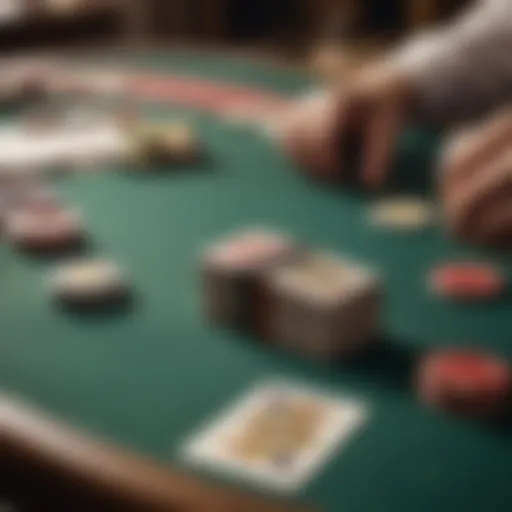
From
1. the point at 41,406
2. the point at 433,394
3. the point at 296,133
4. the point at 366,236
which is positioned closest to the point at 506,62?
the point at 296,133

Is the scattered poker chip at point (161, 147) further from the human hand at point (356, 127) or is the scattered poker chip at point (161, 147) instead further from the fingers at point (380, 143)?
the fingers at point (380, 143)

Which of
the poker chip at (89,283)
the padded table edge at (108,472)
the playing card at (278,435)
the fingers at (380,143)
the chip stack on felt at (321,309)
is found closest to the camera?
the padded table edge at (108,472)

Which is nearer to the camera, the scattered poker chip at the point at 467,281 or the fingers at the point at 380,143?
the scattered poker chip at the point at 467,281

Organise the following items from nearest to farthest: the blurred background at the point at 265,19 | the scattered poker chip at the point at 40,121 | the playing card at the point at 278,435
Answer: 1. the playing card at the point at 278,435
2. the scattered poker chip at the point at 40,121
3. the blurred background at the point at 265,19

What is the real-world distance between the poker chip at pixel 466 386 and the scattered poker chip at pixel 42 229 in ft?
1.60

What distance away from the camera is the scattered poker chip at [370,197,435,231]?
1.35 meters

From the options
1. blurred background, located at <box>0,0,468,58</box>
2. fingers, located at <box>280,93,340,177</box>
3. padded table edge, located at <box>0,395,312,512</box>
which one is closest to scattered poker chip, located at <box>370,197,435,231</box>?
fingers, located at <box>280,93,340,177</box>

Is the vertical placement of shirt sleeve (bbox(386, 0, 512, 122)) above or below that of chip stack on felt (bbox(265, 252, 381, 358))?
above

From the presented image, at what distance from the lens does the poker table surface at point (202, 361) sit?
0.67m

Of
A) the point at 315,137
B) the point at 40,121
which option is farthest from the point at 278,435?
the point at 40,121

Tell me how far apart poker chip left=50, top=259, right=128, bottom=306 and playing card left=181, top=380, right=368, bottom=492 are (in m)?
0.23

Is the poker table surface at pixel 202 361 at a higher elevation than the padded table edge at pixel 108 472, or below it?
higher

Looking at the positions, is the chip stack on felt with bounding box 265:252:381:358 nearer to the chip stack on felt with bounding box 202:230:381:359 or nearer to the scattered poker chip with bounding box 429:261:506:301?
the chip stack on felt with bounding box 202:230:381:359

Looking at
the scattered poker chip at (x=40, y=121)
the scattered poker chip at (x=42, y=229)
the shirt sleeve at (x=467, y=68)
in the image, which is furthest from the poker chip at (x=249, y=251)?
the scattered poker chip at (x=40, y=121)
